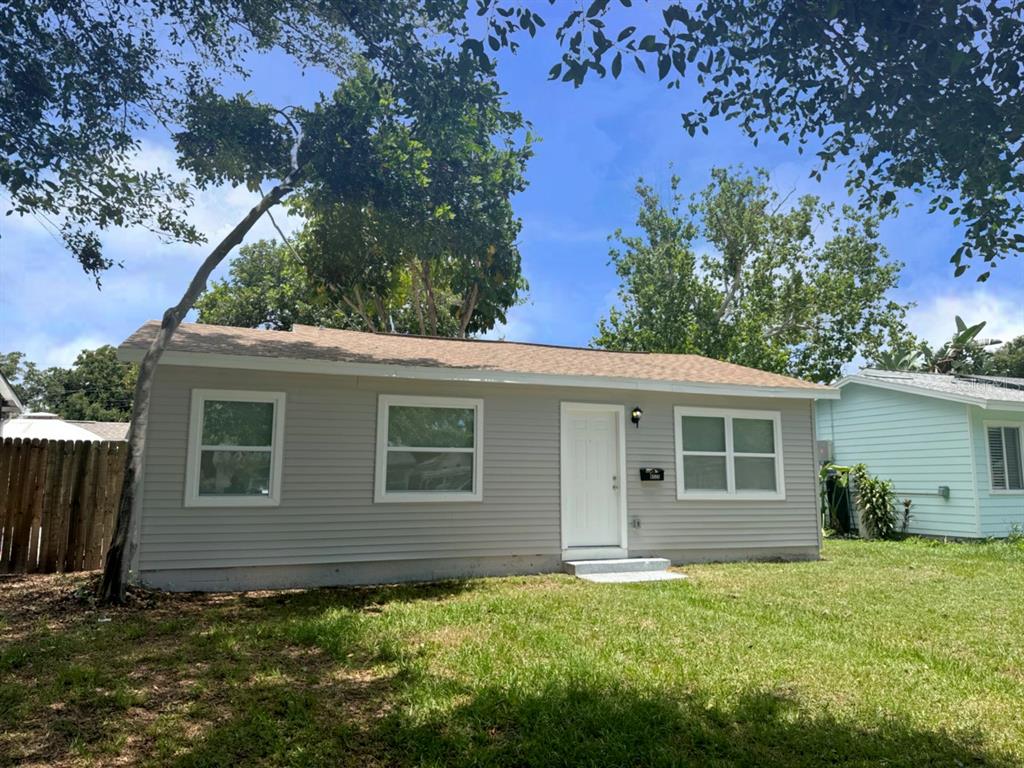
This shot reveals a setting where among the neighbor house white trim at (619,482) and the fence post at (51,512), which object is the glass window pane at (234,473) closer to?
the fence post at (51,512)

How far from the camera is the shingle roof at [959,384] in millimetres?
12266

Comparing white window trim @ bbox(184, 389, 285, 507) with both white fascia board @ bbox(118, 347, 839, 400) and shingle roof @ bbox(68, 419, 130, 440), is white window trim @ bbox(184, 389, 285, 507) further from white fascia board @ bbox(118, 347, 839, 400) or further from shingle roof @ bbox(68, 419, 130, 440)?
shingle roof @ bbox(68, 419, 130, 440)

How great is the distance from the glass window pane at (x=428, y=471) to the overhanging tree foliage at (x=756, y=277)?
1602 cm

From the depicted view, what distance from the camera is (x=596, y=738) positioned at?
11.2ft

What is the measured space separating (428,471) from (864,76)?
6304mm

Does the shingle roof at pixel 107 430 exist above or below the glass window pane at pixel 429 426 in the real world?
above

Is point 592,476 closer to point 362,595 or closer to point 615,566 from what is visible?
point 615,566

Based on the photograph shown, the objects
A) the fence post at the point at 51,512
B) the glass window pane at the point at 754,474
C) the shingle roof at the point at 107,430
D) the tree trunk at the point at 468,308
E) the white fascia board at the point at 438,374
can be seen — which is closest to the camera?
the white fascia board at the point at 438,374

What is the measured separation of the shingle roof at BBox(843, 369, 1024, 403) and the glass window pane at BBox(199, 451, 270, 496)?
39.2 feet

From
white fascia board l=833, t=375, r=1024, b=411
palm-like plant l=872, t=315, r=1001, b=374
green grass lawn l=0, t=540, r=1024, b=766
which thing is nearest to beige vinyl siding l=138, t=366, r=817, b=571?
green grass lawn l=0, t=540, r=1024, b=766

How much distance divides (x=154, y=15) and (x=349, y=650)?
8.47 metres

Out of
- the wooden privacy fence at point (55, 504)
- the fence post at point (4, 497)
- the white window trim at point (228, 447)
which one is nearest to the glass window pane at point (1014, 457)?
the white window trim at point (228, 447)

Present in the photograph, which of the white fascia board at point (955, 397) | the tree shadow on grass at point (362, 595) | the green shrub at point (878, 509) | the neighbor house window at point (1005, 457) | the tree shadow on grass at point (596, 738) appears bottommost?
the tree shadow on grass at point (596, 738)

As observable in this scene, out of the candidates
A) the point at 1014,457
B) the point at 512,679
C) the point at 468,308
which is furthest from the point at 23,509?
the point at 1014,457
